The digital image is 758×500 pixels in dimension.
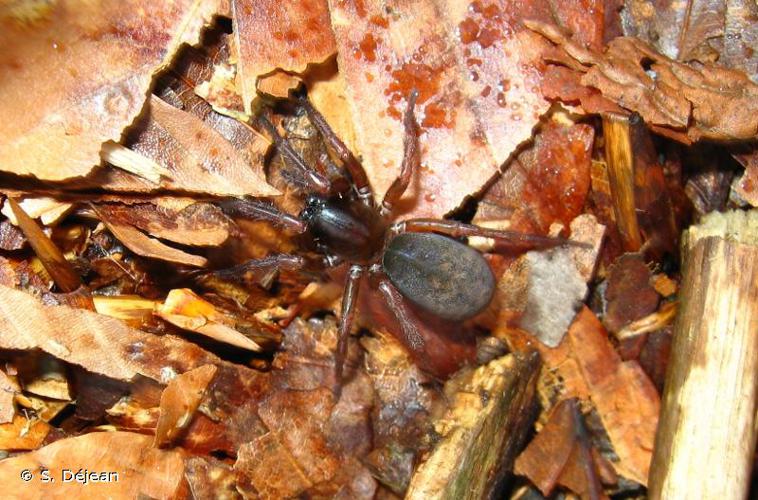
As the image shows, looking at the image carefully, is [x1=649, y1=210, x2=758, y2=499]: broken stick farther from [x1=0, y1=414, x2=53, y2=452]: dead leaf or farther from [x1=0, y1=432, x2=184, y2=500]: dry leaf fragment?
[x1=0, y1=414, x2=53, y2=452]: dead leaf

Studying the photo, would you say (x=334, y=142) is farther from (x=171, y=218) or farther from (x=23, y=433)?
(x=23, y=433)

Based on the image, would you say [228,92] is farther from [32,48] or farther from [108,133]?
[32,48]

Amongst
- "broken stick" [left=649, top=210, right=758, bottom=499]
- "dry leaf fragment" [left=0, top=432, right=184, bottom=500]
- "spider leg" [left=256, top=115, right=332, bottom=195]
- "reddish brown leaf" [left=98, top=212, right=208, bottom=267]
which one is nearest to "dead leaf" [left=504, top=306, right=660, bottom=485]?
"broken stick" [left=649, top=210, right=758, bottom=499]

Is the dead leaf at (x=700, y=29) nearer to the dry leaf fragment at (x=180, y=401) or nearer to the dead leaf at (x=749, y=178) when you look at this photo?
the dead leaf at (x=749, y=178)

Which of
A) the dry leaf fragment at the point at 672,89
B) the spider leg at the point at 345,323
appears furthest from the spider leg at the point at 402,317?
the dry leaf fragment at the point at 672,89

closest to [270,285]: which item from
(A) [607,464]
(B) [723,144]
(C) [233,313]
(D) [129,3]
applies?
(C) [233,313]

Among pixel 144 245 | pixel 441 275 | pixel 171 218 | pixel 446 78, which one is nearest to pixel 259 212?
pixel 171 218
